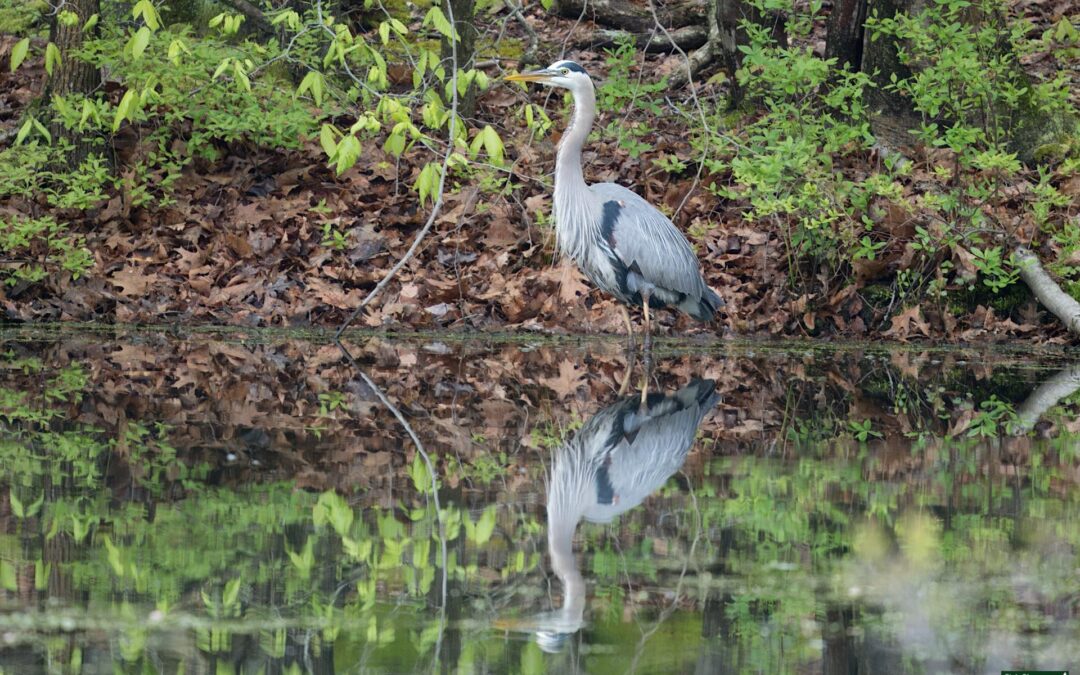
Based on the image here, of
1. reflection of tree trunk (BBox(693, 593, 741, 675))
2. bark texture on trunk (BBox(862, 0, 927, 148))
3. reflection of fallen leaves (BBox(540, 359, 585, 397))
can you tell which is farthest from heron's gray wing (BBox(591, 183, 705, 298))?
reflection of tree trunk (BBox(693, 593, 741, 675))

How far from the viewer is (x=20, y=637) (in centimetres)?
296

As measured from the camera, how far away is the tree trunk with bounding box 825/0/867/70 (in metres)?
10.4

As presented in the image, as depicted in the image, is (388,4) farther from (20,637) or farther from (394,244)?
(20,637)

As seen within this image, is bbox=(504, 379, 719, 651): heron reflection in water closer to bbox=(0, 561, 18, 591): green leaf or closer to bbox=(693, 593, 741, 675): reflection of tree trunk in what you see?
bbox=(693, 593, 741, 675): reflection of tree trunk

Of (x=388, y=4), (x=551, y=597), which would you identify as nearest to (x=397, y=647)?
(x=551, y=597)

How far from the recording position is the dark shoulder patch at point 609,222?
854cm

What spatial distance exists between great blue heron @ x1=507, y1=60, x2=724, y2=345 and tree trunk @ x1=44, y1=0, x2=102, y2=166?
3.60 meters

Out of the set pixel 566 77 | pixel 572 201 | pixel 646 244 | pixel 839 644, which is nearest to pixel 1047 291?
pixel 646 244

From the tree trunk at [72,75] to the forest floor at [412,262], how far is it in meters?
0.51

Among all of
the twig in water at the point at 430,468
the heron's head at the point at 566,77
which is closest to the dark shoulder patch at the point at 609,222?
the heron's head at the point at 566,77

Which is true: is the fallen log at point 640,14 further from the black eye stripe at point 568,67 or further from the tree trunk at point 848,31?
the black eye stripe at point 568,67

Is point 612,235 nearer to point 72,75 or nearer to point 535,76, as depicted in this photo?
point 535,76

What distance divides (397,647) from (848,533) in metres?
1.66

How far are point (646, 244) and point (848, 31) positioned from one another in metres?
3.09
